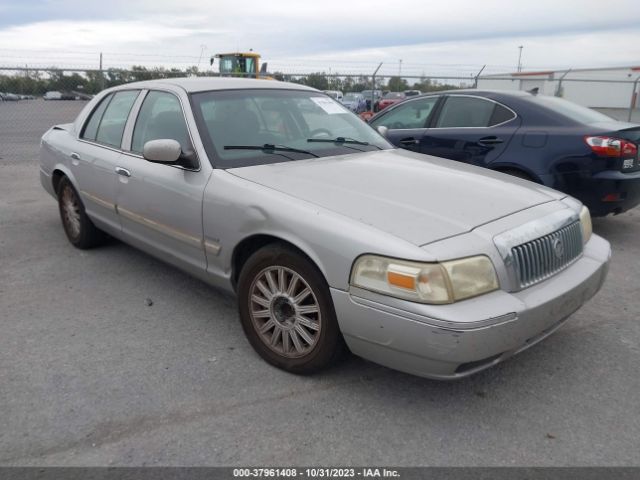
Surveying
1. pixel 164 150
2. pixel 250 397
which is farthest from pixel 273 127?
pixel 250 397

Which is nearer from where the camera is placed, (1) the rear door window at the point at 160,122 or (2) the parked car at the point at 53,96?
(1) the rear door window at the point at 160,122

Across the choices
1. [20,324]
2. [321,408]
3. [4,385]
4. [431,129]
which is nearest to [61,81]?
[431,129]

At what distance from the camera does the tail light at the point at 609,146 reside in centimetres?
546

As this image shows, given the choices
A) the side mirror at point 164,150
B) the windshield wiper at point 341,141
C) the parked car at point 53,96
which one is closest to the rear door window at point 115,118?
the side mirror at point 164,150

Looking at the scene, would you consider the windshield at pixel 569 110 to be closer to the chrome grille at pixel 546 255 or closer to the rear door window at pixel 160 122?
the chrome grille at pixel 546 255

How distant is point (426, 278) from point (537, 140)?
3.89 meters

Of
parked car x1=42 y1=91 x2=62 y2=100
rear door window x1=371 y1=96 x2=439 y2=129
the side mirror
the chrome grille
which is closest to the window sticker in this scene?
the side mirror

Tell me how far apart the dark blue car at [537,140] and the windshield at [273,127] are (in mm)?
2061

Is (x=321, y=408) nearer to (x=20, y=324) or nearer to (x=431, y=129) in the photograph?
(x=20, y=324)

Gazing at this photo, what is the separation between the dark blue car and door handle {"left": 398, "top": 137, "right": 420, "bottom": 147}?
1cm

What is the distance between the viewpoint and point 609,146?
5.46 m

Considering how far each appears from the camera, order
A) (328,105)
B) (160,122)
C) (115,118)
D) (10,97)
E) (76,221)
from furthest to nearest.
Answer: (10,97) → (76,221) → (115,118) → (328,105) → (160,122)

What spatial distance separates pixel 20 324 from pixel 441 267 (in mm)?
2905

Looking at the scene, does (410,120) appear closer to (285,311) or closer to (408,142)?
(408,142)
